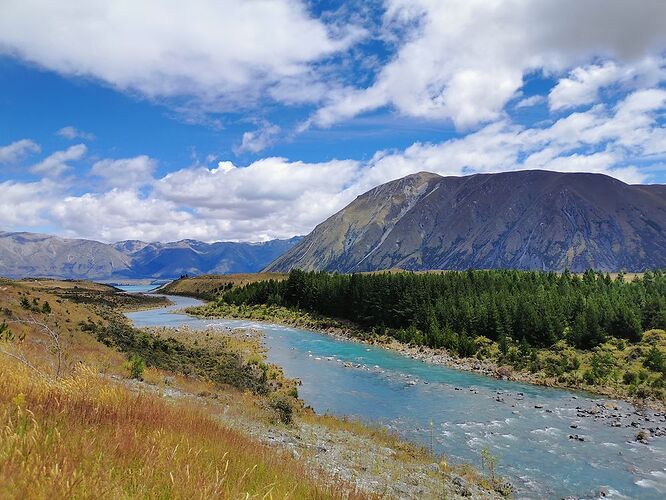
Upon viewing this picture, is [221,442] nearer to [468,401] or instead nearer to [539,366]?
[468,401]

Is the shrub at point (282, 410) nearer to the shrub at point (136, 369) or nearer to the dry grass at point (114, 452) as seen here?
the shrub at point (136, 369)

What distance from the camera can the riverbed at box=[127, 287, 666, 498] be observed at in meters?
20.2

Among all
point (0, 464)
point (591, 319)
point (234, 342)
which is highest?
point (0, 464)

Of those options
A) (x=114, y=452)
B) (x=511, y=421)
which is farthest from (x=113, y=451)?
(x=511, y=421)

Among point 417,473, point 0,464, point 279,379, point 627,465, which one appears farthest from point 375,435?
point 0,464

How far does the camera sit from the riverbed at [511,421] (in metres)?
20.2

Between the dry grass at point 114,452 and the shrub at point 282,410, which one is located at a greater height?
the dry grass at point 114,452

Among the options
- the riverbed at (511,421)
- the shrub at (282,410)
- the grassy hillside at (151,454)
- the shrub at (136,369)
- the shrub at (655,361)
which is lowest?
the riverbed at (511,421)

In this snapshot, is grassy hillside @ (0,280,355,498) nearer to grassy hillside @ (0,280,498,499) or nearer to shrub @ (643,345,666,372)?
grassy hillside @ (0,280,498,499)

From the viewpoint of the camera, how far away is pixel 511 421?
29391 mm

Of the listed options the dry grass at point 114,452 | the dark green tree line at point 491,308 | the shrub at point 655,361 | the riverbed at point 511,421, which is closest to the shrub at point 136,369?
the riverbed at point 511,421

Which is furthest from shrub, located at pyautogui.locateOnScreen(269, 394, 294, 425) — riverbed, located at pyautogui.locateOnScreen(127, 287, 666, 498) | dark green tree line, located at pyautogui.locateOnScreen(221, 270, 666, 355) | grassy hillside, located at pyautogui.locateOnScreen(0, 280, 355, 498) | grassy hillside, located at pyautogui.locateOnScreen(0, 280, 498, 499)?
dark green tree line, located at pyautogui.locateOnScreen(221, 270, 666, 355)

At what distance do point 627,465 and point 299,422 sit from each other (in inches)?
662

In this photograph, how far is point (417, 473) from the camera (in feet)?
58.7
